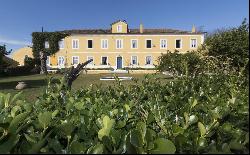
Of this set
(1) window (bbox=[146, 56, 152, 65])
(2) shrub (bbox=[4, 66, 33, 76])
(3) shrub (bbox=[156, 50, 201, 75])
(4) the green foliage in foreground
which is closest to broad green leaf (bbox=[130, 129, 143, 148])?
(4) the green foliage in foreground

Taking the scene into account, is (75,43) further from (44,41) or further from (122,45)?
(122,45)

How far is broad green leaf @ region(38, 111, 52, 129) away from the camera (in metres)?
1.48

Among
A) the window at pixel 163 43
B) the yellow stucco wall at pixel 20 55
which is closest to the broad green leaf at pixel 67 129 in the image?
the window at pixel 163 43

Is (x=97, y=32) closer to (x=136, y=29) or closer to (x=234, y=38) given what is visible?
(x=136, y=29)

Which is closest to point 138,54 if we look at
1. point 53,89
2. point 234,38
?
point 234,38

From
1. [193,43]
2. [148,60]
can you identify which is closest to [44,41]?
[148,60]

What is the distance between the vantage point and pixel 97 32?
6500 centimetres

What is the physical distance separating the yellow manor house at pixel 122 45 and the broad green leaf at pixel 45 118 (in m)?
62.7

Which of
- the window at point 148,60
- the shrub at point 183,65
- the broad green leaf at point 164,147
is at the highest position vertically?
the window at point 148,60

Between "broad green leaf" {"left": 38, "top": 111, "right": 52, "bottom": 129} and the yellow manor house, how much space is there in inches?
2467

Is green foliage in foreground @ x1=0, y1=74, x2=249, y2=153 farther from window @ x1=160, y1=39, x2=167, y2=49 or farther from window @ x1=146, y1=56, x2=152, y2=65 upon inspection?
window @ x1=160, y1=39, x2=167, y2=49

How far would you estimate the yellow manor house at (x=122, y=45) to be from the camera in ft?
211

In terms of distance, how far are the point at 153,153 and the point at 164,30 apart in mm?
66091

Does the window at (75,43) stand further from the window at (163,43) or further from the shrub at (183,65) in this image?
the shrub at (183,65)
